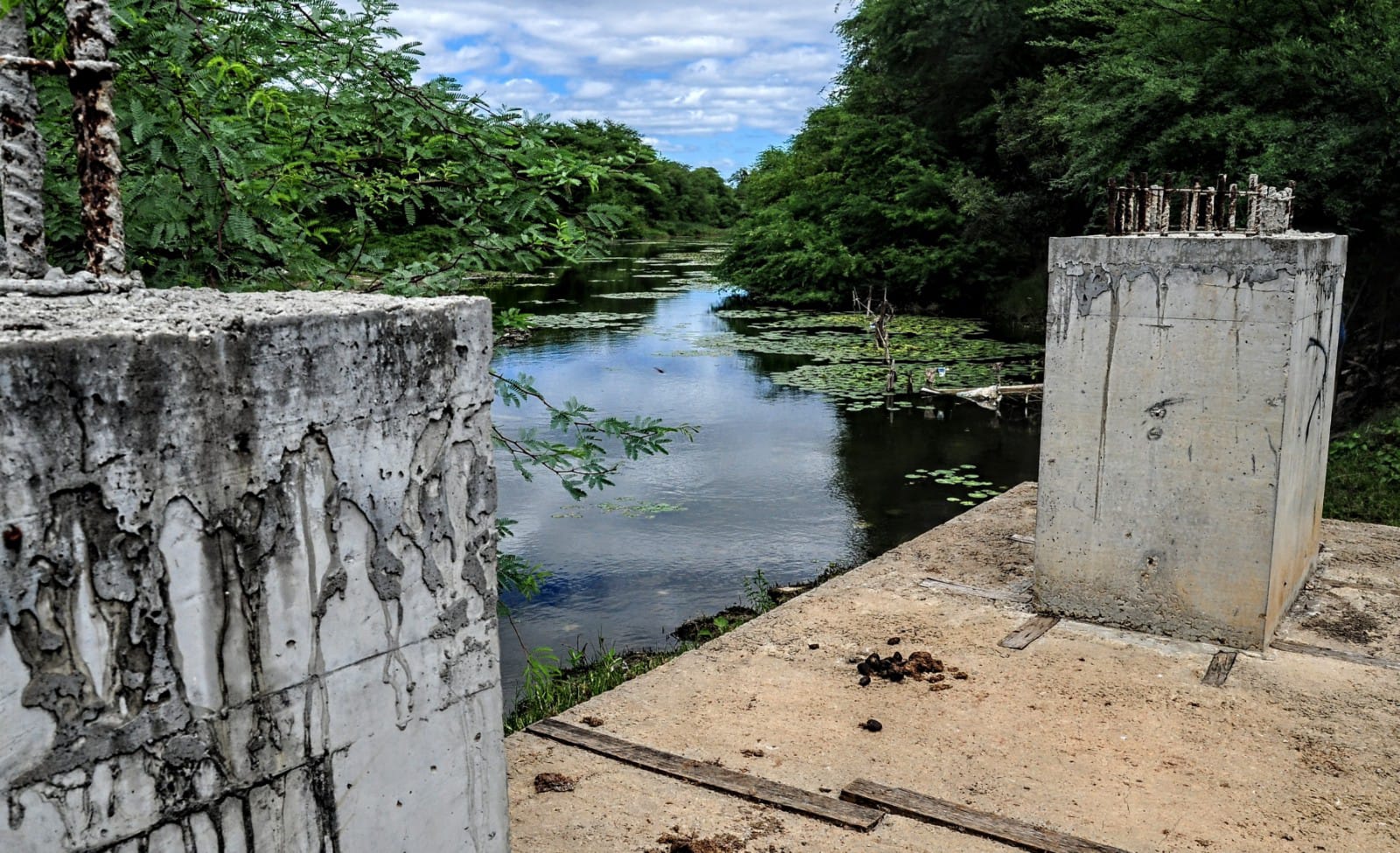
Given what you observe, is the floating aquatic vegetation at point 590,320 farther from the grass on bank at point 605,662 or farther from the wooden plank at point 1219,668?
the wooden plank at point 1219,668

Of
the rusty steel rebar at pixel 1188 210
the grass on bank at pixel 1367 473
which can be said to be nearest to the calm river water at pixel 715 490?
the grass on bank at pixel 1367 473

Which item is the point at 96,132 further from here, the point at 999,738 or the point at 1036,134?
the point at 1036,134

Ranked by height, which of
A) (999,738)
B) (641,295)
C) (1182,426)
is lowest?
(999,738)

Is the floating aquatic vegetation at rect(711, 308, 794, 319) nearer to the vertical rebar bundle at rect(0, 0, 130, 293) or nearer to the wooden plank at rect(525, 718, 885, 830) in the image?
the wooden plank at rect(525, 718, 885, 830)

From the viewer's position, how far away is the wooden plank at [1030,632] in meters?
5.07

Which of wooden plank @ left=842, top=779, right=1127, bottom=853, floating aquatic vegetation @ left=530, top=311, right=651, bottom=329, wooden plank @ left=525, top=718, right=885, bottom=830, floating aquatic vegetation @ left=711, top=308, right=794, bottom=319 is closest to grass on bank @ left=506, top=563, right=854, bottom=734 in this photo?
wooden plank @ left=525, top=718, right=885, bottom=830

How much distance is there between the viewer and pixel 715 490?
1030 cm

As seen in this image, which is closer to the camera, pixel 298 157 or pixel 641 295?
pixel 298 157

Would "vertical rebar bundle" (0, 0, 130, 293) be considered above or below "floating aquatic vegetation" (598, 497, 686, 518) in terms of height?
above

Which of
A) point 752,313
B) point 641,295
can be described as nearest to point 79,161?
point 752,313

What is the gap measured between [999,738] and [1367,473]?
612 cm

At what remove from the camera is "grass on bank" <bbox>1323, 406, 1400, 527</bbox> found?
7.97m

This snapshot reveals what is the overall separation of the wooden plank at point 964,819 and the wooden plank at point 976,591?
2.10 m

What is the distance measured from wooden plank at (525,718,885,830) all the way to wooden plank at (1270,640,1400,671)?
248cm
